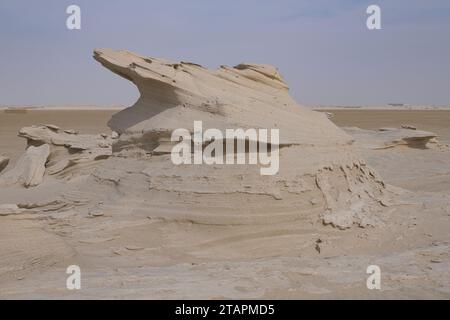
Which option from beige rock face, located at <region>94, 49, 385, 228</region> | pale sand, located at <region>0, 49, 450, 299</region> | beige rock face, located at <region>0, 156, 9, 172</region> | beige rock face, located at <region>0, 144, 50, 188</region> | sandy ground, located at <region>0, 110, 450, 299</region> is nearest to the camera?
sandy ground, located at <region>0, 110, 450, 299</region>

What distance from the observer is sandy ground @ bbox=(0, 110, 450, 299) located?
327cm

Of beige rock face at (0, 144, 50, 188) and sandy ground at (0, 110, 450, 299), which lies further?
beige rock face at (0, 144, 50, 188)

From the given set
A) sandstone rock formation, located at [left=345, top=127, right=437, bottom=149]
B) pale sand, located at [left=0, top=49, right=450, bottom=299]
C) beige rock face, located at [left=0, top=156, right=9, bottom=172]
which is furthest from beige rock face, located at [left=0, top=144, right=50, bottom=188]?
sandstone rock formation, located at [left=345, top=127, right=437, bottom=149]

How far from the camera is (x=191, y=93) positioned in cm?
553

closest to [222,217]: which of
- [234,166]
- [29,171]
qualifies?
[234,166]

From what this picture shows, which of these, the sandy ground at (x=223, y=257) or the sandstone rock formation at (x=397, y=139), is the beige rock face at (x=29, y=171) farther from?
the sandstone rock formation at (x=397, y=139)

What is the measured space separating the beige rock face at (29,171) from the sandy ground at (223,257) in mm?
3494

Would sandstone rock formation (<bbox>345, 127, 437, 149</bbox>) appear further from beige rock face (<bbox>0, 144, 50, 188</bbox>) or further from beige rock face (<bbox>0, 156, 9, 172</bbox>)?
beige rock face (<bbox>0, 156, 9, 172</bbox>)

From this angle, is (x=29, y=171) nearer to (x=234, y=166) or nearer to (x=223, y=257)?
(x=234, y=166)

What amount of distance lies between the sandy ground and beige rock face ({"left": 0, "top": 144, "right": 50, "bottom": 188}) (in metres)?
3.49

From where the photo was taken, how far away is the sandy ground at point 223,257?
3270 mm
